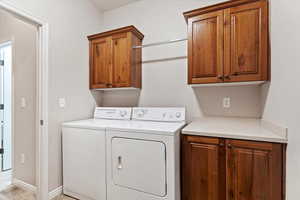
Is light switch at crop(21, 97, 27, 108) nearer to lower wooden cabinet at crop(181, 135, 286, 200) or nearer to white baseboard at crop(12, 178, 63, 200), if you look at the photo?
white baseboard at crop(12, 178, 63, 200)

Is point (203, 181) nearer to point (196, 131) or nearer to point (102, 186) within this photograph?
point (196, 131)

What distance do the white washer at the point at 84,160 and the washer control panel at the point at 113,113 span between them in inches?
17.4

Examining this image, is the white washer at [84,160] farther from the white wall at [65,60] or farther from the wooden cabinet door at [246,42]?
the wooden cabinet door at [246,42]

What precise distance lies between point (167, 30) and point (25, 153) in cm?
266

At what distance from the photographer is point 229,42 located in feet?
5.35

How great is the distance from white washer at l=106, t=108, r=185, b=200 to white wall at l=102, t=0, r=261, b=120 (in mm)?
779

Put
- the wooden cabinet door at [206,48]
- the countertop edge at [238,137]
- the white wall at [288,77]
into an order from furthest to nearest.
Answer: the wooden cabinet door at [206,48] < the countertop edge at [238,137] < the white wall at [288,77]

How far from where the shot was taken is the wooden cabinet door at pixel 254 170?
1.20 metres

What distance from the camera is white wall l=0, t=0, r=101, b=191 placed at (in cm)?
191

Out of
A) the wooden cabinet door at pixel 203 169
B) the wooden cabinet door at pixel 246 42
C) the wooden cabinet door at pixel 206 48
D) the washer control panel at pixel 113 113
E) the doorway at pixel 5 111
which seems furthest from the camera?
the doorway at pixel 5 111

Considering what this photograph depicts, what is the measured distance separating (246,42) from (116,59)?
160 cm

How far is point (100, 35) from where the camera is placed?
2.34m

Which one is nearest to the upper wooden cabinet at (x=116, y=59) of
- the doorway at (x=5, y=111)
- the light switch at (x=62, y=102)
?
the light switch at (x=62, y=102)

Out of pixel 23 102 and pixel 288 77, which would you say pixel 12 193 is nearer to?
pixel 23 102
